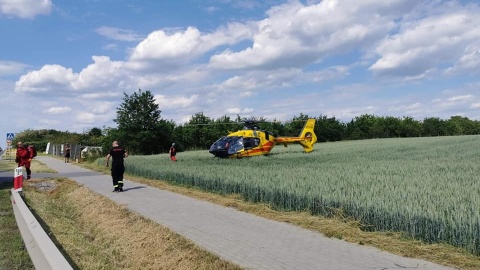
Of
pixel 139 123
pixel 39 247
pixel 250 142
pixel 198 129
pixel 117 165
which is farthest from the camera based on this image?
pixel 198 129

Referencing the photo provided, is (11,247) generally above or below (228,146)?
below

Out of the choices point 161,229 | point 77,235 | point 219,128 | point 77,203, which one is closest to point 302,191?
point 161,229

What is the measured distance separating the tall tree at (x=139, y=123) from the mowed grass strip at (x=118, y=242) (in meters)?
38.6

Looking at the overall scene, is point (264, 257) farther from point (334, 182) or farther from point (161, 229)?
point (334, 182)

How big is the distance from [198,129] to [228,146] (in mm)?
36023

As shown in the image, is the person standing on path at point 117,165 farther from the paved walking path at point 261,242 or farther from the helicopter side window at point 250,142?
the helicopter side window at point 250,142

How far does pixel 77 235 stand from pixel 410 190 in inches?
290

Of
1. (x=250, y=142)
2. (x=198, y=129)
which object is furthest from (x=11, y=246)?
(x=198, y=129)

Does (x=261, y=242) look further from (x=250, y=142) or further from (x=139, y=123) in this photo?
(x=139, y=123)

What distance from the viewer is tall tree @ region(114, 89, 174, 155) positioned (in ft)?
166

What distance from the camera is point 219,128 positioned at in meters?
63.9

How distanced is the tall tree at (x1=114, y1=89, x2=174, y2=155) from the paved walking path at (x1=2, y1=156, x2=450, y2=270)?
3975 centimetres

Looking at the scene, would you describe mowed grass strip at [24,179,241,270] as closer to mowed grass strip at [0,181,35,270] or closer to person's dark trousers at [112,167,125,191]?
mowed grass strip at [0,181,35,270]

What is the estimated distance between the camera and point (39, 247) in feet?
20.6
